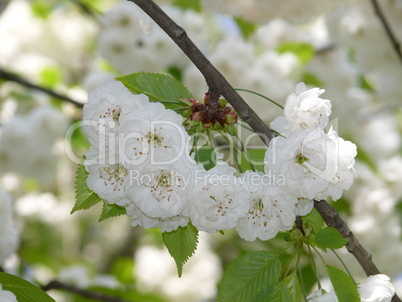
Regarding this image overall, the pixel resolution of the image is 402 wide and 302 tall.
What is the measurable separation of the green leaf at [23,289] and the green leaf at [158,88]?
0.39m

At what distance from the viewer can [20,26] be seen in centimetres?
464

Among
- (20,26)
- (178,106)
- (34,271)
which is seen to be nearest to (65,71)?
(20,26)

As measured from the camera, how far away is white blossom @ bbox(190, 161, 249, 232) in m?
0.93

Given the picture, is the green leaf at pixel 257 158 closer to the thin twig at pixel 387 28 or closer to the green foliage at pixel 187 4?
the thin twig at pixel 387 28

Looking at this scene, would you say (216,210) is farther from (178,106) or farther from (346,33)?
(346,33)

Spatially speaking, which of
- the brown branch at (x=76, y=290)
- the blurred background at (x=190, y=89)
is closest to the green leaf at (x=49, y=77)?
the blurred background at (x=190, y=89)

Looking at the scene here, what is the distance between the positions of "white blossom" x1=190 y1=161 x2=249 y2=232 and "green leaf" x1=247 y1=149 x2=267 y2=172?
101mm

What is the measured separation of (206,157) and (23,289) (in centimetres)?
40

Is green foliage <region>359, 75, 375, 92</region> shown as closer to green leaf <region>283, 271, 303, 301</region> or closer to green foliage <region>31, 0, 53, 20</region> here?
green foliage <region>31, 0, 53, 20</region>

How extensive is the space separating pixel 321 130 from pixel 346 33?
1.94 m

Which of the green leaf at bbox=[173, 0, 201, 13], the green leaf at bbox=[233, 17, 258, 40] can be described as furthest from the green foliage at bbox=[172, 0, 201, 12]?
the green leaf at bbox=[233, 17, 258, 40]

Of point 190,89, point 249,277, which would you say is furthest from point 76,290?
point 190,89

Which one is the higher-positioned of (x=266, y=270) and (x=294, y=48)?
(x=294, y=48)

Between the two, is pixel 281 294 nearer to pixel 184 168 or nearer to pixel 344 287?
pixel 344 287
